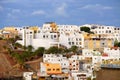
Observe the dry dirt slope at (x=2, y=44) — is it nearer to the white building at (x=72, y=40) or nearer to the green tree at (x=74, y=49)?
the white building at (x=72, y=40)

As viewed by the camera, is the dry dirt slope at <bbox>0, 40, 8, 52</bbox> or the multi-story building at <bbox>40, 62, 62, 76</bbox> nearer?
the multi-story building at <bbox>40, 62, 62, 76</bbox>

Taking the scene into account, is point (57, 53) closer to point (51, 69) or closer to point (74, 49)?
point (74, 49)

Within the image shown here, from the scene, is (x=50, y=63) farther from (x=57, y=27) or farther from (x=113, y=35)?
(x=57, y=27)

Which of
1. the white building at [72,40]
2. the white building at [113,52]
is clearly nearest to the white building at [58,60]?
the white building at [113,52]

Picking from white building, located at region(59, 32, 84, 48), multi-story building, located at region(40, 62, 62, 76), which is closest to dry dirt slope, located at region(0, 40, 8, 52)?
white building, located at region(59, 32, 84, 48)

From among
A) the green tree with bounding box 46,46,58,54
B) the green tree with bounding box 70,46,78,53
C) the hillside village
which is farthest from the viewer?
the green tree with bounding box 70,46,78,53

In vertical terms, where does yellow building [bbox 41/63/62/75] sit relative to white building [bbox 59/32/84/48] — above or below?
below

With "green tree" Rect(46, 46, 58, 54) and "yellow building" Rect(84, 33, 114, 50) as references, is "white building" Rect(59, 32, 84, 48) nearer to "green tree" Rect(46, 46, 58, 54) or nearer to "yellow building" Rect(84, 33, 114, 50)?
"yellow building" Rect(84, 33, 114, 50)

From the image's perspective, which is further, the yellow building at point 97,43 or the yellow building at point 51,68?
the yellow building at point 97,43

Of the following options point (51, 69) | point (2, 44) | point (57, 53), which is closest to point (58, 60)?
point (51, 69)
